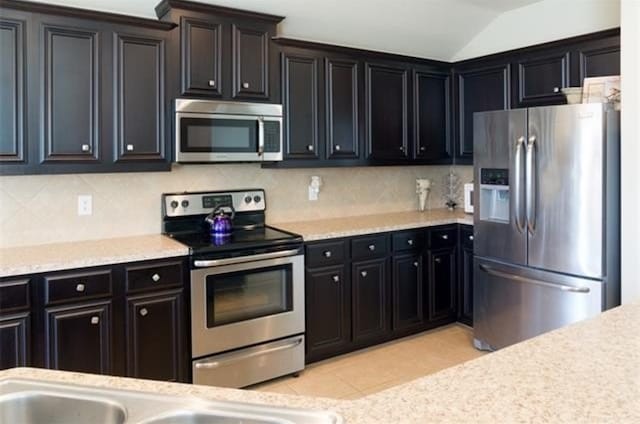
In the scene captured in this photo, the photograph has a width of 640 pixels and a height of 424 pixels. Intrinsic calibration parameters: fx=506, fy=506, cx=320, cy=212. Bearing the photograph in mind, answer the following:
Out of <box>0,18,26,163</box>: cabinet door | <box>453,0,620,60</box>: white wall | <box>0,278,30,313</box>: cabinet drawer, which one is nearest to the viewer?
<box>0,278,30,313</box>: cabinet drawer

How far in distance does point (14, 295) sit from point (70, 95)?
3.67ft

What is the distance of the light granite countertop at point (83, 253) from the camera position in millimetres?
2519

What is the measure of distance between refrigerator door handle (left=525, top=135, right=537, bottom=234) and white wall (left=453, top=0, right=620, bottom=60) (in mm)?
1108

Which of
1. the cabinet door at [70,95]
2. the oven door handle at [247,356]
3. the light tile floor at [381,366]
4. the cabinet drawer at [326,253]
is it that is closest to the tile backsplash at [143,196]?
the cabinet door at [70,95]

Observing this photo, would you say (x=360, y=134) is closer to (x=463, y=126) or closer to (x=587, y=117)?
(x=463, y=126)

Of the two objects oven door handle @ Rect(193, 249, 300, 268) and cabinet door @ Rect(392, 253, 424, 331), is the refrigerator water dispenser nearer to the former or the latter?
cabinet door @ Rect(392, 253, 424, 331)

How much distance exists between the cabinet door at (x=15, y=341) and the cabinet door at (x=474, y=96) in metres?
3.53

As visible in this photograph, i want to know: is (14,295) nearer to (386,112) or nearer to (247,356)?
(247,356)

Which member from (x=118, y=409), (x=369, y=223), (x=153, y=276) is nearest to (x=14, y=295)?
(x=153, y=276)

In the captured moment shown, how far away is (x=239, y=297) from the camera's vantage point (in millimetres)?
3115

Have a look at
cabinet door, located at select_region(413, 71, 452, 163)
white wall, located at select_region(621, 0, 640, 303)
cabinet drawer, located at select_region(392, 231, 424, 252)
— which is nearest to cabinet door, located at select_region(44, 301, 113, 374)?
cabinet drawer, located at select_region(392, 231, 424, 252)

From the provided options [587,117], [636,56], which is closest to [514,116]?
[587,117]

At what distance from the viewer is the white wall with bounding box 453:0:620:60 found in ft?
11.9

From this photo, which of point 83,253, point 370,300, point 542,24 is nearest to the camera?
point 83,253
